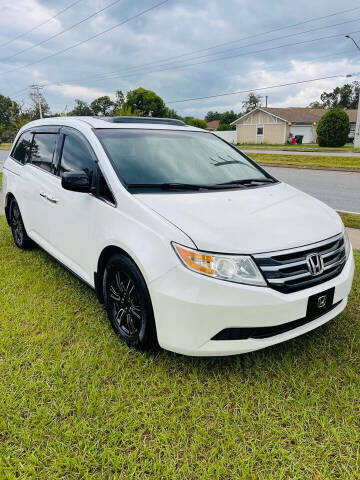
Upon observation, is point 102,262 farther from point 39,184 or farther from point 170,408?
point 39,184

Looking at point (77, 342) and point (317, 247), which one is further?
point (77, 342)

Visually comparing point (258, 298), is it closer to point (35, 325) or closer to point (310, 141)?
point (35, 325)

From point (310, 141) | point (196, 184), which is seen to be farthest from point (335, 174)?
point (310, 141)

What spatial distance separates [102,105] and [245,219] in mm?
79948

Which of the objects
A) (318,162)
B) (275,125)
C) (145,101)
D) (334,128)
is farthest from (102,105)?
(318,162)

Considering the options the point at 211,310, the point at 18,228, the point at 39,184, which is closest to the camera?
the point at 211,310

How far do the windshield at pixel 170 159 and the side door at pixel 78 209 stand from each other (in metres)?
0.20

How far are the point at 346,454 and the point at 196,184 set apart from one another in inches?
80.7

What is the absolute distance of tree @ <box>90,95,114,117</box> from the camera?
74594 mm

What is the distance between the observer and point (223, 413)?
219cm

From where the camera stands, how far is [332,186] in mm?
11375

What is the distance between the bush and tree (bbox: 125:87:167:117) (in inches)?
1040

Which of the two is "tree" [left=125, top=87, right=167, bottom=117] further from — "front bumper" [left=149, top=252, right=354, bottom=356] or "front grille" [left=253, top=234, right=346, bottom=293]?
"front bumper" [left=149, top=252, right=354, bottom=356]

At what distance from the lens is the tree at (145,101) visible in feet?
171
